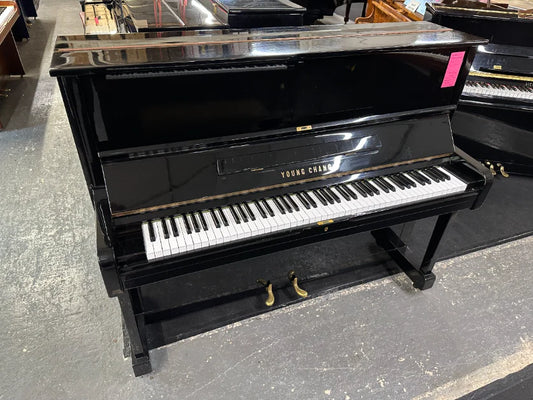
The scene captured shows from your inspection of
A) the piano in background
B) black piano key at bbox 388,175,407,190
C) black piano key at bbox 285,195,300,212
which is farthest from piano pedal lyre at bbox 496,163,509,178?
black piano key at bbox 285,195,300,212

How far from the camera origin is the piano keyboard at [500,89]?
265 centimetres

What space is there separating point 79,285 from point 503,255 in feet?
7.98

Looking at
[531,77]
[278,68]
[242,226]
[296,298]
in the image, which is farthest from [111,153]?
[531,77]

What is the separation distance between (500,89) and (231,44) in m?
→ 2.14

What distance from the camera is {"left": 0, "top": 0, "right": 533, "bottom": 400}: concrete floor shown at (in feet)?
5.37

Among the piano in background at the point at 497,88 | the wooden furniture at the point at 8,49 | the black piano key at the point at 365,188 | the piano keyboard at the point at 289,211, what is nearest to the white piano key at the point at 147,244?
the piano keyboard at the point at 289,211

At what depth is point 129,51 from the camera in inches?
53.0

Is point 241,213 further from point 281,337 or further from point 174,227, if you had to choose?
point 281,337

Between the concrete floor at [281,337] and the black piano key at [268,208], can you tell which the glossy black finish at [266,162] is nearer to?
the black piano key at [268,208]

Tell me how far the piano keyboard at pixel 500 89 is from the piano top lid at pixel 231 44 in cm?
103

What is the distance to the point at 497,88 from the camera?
2.71m

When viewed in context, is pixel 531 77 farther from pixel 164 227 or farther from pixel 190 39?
pixel 164 227

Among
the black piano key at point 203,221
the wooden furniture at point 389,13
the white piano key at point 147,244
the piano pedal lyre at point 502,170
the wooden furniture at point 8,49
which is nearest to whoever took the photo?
the white piano key at point 147,244

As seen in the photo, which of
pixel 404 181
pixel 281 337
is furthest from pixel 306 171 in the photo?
pixel 281 337
